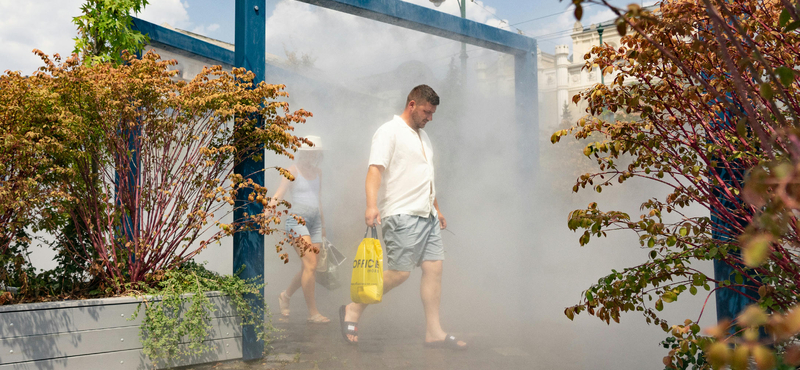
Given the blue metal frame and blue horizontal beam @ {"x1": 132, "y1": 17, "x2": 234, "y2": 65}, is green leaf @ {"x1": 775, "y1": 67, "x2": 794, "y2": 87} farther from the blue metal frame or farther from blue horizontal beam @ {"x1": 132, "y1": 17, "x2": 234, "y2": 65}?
blue horizontal beam @ {"x1": 132, "y1": 17, "x2": 234, "y2": 65}

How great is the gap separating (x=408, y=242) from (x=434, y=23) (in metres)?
2.00

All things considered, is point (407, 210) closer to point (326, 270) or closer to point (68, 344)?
point (326, 270)

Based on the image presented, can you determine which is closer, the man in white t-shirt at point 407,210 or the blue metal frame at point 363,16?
the blue metal frame at point 363,16

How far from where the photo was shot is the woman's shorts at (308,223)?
169 inches

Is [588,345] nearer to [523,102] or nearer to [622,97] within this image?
[622,97]

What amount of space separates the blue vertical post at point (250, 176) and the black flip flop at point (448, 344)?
1.04m

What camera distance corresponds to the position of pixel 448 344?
3252 millimetres

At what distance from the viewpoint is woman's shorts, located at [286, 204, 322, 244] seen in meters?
4.30

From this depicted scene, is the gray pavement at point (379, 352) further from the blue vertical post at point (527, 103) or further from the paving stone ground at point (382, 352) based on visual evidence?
the blue vertical post at point (527, 103)

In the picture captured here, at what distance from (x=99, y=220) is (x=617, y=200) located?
32.0ft

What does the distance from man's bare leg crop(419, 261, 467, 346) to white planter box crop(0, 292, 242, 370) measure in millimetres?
1307

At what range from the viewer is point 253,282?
3121 mm

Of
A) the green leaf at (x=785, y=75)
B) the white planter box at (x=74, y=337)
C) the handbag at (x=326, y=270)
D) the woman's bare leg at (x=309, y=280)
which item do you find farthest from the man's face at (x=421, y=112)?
the green leaf at (x=785, y=75)

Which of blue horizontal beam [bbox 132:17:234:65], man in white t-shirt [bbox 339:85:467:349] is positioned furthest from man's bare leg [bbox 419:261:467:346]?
blue horizontal beam [bbox 132:17:234:65]
